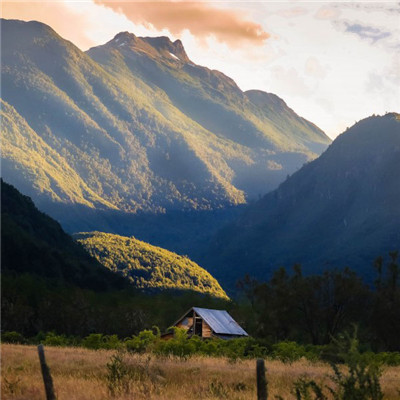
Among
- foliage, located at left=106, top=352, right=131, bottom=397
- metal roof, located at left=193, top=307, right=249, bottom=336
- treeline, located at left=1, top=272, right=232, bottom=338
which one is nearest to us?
foliage, located at left=106, top=352, right=131, bottom=397

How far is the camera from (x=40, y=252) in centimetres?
13012

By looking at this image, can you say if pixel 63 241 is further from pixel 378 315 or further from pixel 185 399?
pixel 185 399

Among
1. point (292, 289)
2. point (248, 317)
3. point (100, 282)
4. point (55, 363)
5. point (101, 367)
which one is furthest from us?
point (100, 282)

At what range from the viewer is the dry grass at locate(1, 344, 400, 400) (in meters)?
17.3

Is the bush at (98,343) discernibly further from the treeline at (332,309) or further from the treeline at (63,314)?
the treeline at (332,309)

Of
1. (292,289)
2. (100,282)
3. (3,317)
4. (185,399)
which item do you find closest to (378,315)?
(292,289)

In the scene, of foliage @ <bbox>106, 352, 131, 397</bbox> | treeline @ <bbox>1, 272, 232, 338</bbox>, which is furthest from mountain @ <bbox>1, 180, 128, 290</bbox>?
foliage @ <bbox>106, 352, 131, 397</bbox>

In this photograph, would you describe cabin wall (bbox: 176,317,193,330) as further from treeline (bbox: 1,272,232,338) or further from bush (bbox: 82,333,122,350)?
bush (bbox: 82,333,122,350)

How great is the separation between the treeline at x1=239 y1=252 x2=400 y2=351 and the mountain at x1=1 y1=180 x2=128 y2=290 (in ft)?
156

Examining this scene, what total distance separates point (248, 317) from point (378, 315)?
31.1 metres

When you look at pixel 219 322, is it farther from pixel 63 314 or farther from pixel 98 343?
pixel 98 343

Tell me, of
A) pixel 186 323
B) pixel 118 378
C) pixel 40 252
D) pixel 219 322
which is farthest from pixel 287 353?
pixel 40 252

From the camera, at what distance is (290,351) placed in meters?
41.7

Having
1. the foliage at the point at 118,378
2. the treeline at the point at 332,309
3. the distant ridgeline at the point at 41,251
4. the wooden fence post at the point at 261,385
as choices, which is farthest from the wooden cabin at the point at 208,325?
the wooden fence post at the point at 261,385
